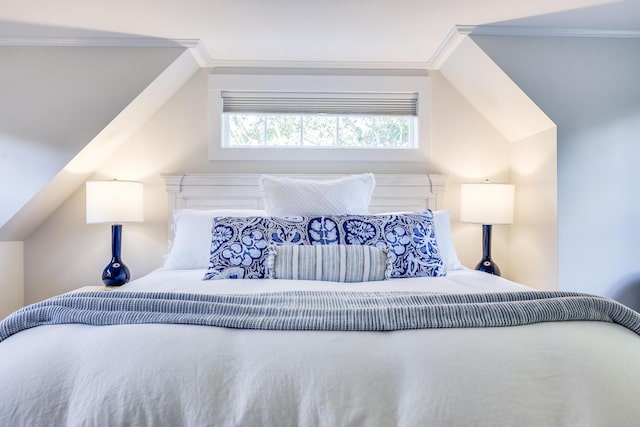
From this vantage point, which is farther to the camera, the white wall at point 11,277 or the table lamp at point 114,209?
the white wall at point 11,277

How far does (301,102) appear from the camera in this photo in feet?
10.0

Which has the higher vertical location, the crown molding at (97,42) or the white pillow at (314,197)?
the crown molding at (97,42)

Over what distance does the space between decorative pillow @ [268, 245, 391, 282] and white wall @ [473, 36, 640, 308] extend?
Answer: 1.35 meters

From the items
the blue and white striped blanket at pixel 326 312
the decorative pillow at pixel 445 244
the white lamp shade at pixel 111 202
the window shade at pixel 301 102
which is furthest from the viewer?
the window shade at pixel 301 102

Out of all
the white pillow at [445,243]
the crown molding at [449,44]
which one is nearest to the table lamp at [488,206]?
the white pillow at [445,243]

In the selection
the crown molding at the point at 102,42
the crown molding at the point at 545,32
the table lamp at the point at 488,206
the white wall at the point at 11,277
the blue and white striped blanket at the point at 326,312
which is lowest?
the white wall at the point at 11,277

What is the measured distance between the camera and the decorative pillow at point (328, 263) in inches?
73.5

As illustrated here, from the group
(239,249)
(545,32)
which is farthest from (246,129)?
(545,32)

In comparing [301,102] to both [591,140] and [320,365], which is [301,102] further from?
[320,365]

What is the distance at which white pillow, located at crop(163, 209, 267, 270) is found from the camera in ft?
7.61

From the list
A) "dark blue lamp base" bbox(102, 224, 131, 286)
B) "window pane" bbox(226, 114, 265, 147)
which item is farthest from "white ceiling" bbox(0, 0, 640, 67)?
"dark blue lamp base" bbox(102, 224, 131, 286)

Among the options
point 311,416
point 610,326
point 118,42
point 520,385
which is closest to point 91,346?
point 311,416

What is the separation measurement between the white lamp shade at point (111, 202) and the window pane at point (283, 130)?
1.04m

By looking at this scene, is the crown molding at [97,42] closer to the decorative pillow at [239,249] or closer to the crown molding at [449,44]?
the decorative pillow at [239,249]
